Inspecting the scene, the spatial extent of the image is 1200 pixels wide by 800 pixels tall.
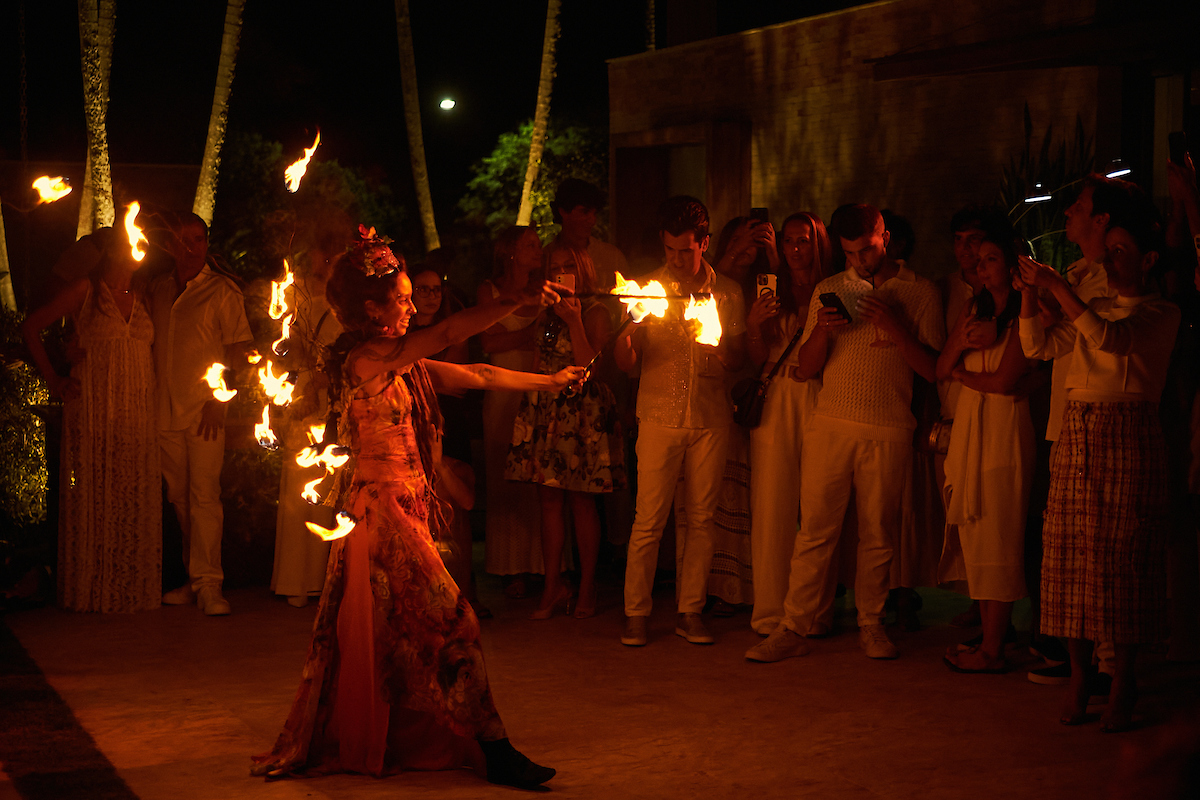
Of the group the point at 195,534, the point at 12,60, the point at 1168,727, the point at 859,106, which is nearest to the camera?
the point at 1168,727

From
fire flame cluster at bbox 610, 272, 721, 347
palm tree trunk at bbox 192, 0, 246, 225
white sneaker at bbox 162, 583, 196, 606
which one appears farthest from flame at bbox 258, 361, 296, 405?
palm tree trunk at bbox 192, 0, 246, 225

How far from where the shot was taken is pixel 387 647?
4.89 meters

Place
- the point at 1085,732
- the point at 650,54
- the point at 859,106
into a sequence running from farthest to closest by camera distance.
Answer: the point at 650,54 < the point at 859,106 < the point at 1085,732

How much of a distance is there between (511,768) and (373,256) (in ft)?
6.60

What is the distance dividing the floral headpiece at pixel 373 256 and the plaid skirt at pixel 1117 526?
303 cm

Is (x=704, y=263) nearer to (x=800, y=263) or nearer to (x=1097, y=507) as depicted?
(x=800, y=263)

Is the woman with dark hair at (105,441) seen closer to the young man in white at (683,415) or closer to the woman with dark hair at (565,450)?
the woman with dark hair at (565,450)

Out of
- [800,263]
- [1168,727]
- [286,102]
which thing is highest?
[286,102]

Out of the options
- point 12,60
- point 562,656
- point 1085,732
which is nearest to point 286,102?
point 12,60

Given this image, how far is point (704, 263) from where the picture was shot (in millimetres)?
7020

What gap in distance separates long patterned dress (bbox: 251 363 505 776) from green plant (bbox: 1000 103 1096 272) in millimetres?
5687

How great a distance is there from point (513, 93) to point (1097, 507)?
34.1 metres

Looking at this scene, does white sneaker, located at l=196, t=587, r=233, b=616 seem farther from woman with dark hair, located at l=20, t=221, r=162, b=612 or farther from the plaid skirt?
the plaid skirt

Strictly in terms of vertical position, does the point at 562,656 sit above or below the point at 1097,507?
below
